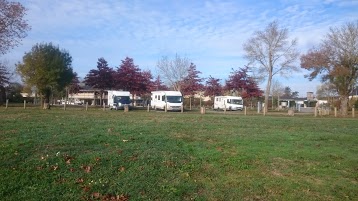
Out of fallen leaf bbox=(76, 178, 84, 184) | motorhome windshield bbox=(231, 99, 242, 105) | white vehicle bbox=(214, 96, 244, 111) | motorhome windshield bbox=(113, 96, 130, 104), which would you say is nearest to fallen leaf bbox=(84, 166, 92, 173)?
fallen leaf bbox=(76, 178, 84, 184)

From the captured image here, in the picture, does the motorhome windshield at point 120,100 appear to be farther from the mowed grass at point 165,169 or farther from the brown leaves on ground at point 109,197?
the brown leaves on ground at point 109,197

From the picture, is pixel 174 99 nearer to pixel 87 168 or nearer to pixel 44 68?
pixel 44 68

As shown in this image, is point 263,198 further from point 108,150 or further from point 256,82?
point 256,82

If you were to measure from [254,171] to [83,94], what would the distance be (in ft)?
295

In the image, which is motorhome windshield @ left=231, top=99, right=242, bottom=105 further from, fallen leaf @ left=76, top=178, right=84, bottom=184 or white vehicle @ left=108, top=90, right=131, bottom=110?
fallen leaf @ left=76, top=178, right=84, bottom=184

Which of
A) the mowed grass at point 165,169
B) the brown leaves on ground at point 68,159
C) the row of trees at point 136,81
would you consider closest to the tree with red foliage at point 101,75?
the row of trees at point 136,81

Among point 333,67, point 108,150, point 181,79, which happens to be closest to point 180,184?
point 108,150

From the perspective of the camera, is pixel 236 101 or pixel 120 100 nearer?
pixel 120 100

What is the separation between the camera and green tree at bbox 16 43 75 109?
141 feet

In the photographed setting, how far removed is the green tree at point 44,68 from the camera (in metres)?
42.9

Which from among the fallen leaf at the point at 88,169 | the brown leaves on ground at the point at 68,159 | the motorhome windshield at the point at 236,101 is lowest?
the fallen leaf at the point at 88,169

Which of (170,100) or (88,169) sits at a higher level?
(170,100)

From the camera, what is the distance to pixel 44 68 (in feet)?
142

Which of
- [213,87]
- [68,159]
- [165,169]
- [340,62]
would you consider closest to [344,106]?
[340,62]
